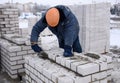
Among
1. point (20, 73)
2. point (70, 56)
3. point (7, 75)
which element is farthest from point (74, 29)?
point (7, 75)

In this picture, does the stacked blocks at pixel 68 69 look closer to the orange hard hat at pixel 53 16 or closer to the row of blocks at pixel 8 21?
the orange hard hat at pixel 53 16

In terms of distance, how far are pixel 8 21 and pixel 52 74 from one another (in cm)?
361

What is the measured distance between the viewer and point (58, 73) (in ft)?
8.69

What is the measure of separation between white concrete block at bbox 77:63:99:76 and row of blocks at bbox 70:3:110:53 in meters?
3.44

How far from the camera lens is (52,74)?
103 inches

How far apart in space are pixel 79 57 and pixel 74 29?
0.44m

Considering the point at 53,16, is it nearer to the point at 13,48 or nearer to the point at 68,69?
the point at 68,69

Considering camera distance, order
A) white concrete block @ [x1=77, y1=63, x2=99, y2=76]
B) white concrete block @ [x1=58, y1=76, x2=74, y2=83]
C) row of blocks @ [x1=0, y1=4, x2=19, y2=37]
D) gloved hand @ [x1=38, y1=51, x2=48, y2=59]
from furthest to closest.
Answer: row of blocks @ [x1=0, y1=4, x2=19, y2=37] → gloved hand @ [x1=38, y1=51, x2=48, y2=59] → white concrete block @ [x1=77, y1=63, x2=99, y2=76] → white concrete block @ [x1=58, y1=76, x2=74, y2=83]

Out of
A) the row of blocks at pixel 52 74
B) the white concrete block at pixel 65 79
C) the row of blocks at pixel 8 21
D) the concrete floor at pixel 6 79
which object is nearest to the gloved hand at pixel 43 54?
the row of blocks at pixel 52 74

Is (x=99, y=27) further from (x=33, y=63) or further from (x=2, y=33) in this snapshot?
(x=33, y=63)

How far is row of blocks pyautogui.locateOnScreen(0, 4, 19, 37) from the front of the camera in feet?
18.7


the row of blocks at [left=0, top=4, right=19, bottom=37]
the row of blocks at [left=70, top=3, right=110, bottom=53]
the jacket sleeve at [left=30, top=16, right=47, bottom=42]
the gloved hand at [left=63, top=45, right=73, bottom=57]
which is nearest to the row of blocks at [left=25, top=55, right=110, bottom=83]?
the gloved hand at [left=63, top=45, right=73, bottom=57]

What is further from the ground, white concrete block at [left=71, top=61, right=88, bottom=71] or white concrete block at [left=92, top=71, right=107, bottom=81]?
white concrete block at [left=71, top=61, right=88, bottom=71]

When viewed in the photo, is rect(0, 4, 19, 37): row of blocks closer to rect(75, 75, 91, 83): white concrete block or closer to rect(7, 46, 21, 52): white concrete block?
rect(7, 46, 21, 52): white concrete block
